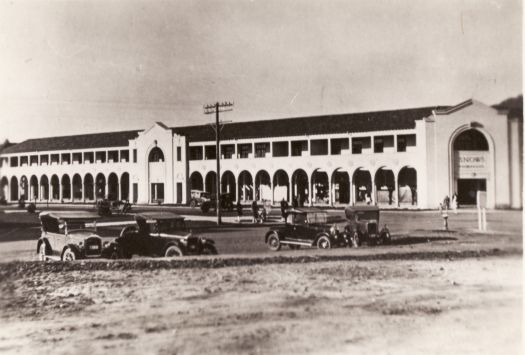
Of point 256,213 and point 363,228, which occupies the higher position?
point 256,213

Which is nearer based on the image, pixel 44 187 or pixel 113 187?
pixel 113 187

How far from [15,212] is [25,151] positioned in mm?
876

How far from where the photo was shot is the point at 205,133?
20.8ft

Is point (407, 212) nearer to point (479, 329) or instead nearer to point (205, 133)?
point (479, 329)

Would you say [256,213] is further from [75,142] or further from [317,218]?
[75,142]

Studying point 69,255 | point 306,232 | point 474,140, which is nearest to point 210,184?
point 306,232

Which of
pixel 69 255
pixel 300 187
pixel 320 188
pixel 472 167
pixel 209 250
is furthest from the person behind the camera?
pixel 320 188

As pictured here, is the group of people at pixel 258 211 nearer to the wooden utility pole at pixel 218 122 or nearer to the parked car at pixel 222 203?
the parked car at pixel 222 203

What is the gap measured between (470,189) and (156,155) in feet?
14.1

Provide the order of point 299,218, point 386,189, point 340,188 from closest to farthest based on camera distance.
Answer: point 299,218, point 340,188, point 386,189

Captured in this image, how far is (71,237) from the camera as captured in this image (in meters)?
5.82

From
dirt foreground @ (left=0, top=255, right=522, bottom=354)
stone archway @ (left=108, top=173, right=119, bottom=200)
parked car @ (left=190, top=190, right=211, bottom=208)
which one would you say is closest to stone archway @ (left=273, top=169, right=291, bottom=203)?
parked car @ (left=190, top=190, right=211, bottom=208)

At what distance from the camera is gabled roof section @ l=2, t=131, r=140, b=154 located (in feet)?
20.3

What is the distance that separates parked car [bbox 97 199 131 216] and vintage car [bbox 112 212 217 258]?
0.26 metres
